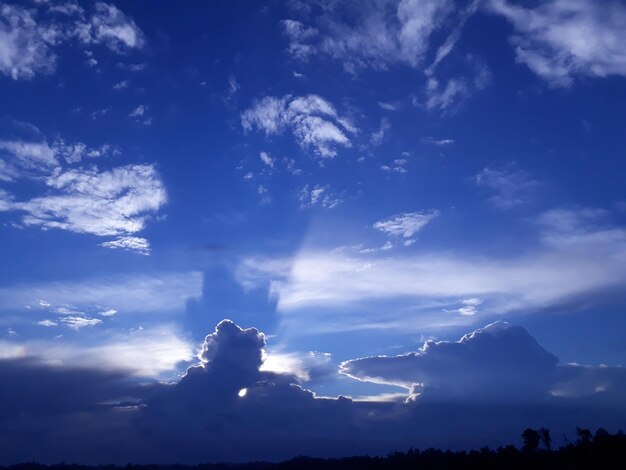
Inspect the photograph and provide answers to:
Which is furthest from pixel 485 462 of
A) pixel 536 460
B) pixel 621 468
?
pixel 621 468

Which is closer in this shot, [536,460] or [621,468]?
[621,468]

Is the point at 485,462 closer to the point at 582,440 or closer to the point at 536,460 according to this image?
the point at 536,460

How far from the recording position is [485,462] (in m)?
184

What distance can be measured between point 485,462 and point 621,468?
5101 centimetres

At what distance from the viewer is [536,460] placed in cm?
18000

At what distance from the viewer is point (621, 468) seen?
14100 cm

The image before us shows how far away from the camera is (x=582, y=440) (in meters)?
190

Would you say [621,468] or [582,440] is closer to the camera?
[621,468]

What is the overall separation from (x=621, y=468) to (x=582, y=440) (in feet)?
173

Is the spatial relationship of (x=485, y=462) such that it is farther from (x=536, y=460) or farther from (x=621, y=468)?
(x=621, y=468)

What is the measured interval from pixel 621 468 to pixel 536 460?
42.0 meters

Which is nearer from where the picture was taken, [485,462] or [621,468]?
[621,468]

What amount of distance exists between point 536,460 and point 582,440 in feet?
76.1

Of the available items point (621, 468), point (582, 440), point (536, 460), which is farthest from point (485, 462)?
point (621, 468)
